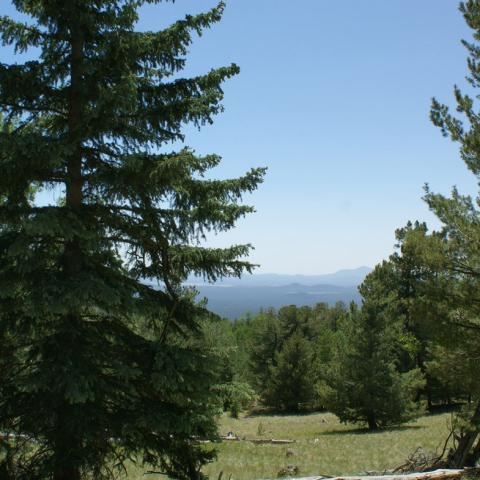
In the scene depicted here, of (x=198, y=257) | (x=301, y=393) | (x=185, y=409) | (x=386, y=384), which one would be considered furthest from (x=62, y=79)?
(x=301, y=393)

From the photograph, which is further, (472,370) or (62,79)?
(472,370)

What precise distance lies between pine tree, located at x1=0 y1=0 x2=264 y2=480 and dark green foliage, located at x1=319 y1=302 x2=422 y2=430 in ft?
74.6

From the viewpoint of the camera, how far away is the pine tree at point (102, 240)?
816 cm

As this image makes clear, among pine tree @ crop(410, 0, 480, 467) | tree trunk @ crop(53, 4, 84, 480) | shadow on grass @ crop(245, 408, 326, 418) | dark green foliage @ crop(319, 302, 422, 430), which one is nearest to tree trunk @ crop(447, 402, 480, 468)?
pine tree @ crop(410, 0, 480, 467)

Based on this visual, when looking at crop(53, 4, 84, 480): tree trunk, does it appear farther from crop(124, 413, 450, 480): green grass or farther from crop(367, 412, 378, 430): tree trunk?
crop(367, 412, 378, 430): tree trunk

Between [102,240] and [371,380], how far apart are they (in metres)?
24.8

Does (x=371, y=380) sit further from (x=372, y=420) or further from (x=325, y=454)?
(x=325, y=454)

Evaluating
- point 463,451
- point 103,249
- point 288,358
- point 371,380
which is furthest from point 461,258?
point 288,358

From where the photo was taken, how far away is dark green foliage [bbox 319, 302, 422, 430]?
3009 cm

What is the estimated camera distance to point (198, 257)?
9664 millimetres

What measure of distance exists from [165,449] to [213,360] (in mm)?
1896

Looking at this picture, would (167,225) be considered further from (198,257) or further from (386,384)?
(386,384)

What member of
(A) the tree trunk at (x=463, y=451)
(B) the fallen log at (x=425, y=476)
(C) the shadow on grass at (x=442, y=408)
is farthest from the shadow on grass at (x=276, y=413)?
(B) the fallen log at (x=425, y=476)

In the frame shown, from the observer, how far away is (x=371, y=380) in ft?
98.6
